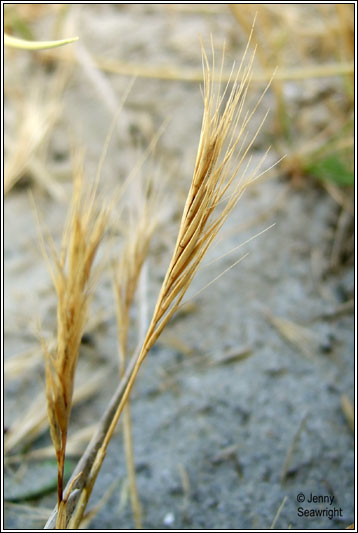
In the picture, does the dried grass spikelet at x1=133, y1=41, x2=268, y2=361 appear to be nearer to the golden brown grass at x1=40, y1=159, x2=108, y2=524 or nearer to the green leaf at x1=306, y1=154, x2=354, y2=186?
the golden brown grass at x1=40, y1=159, x2=108, y2=524

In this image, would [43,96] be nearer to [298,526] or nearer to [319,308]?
[319,308]

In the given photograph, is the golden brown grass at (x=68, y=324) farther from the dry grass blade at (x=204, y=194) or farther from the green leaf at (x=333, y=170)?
the green leaf at (x=333, y=170)

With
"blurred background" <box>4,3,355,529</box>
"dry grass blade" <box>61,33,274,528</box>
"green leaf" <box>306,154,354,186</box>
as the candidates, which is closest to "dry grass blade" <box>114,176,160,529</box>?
"blurred background" <box>4,3,355,529</box>

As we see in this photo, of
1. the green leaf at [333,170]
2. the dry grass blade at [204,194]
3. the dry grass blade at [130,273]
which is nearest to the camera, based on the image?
the dry grass blade at [204,194]

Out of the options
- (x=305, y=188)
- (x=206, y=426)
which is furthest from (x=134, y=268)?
(x=305, y=188)

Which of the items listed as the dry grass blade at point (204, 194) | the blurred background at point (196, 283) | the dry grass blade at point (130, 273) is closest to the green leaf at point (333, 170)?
the blurred background at point (196, 283)

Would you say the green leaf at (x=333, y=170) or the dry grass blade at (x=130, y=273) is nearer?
the dry grass blade at (x=130, y=273)

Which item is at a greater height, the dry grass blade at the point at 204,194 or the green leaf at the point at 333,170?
the dry grass blade at the point at 204,194
